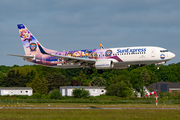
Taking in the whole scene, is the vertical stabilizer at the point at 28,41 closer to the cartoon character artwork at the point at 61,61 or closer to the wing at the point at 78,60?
the cartoon character artwork at the point at 61,61

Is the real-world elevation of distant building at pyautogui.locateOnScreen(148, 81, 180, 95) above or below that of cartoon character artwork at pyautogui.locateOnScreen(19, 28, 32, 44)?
below

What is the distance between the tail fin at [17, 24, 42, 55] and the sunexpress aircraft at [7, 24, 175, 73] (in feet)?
1.75

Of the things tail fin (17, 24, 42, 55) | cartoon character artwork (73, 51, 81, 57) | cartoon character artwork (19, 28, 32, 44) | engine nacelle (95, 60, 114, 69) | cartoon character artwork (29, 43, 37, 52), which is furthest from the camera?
cartoon character artwork (19, 28, 32, 44)

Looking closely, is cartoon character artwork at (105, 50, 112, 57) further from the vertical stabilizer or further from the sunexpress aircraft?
the vertical stabilizer

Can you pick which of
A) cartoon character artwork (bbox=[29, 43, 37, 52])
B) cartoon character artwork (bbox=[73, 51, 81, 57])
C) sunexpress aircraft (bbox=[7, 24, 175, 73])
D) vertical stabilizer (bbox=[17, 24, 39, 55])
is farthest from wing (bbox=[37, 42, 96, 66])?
vertical stabilizer (bbox=[17, 24, 39, 55])

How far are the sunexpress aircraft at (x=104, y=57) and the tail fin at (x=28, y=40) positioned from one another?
0.53 meters

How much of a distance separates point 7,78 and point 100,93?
43.5m

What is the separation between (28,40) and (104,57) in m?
22.7

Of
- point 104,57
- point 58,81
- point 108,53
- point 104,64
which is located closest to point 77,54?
point 104,57

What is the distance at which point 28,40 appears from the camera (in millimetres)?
76062

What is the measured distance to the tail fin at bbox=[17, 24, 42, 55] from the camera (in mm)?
73787

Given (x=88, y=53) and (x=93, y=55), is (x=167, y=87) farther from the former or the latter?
(x=93, y=55)
